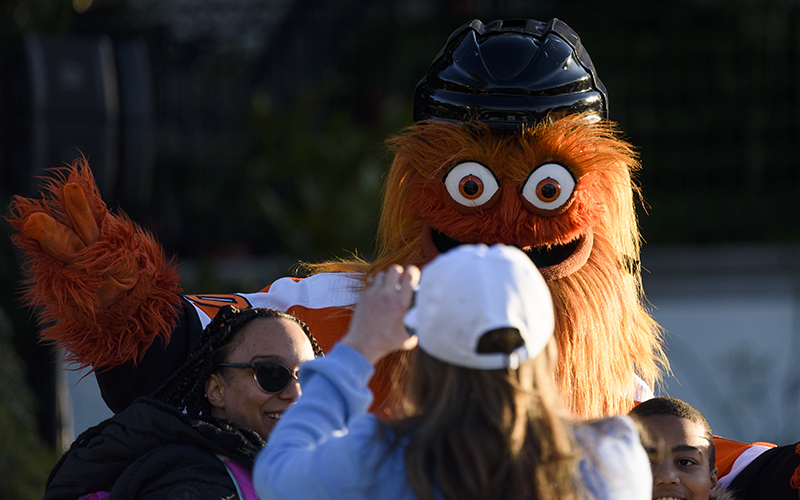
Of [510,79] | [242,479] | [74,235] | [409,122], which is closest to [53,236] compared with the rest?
[74,235]

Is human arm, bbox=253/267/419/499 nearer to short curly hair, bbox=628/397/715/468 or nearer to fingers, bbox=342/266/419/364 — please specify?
fingers, bbox=342/266/419/364

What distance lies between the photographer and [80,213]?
6.60ft

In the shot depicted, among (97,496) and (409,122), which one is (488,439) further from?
(409,122)

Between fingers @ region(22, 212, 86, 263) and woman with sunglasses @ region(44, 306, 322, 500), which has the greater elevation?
fingers @ region(22, 212, 86, 263)

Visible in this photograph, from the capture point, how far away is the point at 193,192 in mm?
6805

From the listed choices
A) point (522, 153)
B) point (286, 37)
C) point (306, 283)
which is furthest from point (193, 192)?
point (522, 153)

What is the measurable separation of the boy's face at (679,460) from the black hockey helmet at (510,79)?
2.62 feet

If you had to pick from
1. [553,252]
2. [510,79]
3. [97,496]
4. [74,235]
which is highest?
[510,79]

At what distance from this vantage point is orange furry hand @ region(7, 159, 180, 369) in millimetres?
1993

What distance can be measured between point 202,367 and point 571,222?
0.95 metres

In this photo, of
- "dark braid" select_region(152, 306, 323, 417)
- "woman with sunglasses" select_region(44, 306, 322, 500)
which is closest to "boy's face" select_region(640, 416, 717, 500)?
"woman with sunglasses" select_region(44, 306, 322, 500)

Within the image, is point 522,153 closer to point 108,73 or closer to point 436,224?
point 436,224

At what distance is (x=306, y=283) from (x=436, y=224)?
1.50ft

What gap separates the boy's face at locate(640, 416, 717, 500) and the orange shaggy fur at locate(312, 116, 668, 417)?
0.48 ft
